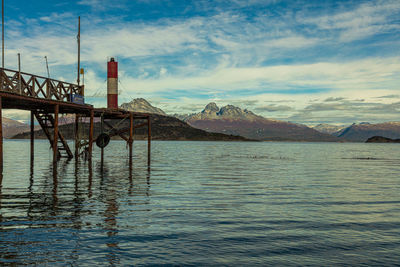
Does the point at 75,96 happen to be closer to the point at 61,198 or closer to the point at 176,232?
the point at 61,198

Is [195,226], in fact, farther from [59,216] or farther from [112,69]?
[112,69]

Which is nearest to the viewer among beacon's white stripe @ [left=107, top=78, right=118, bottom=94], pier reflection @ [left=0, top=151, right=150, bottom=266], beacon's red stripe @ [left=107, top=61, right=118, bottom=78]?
pier reflection @ [left=0, top=151, right=150, bottom=266]

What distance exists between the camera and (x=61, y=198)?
16062 millimetres

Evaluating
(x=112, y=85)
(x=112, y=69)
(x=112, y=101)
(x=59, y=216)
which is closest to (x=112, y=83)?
(x=112, y=85)

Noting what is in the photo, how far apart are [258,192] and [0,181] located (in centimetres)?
1531

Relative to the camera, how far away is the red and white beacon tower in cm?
4228

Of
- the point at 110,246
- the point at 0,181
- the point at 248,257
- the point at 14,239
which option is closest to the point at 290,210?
the point at 248,257

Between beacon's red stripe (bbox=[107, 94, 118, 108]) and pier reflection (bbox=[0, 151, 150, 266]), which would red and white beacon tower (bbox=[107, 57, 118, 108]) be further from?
pier reflection (bbox=[0, 151, 150, 266])

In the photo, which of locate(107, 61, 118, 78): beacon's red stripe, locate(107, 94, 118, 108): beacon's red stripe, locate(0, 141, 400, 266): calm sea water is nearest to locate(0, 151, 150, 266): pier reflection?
locate(0, 141, 400, 266): calm sea water

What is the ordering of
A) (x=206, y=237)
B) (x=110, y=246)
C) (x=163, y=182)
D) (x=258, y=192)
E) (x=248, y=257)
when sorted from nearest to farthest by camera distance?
(x=248, y=257), (x=110, y=246), (x=206, y=237), (x=258, y=192), (x=163, y=182)

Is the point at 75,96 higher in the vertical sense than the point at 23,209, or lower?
higher

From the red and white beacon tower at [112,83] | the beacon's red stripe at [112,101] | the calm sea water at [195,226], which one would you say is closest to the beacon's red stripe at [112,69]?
the red and white beacon tower at [112,83]

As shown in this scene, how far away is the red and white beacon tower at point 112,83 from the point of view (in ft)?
139

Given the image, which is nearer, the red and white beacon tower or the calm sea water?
the calm sea water
